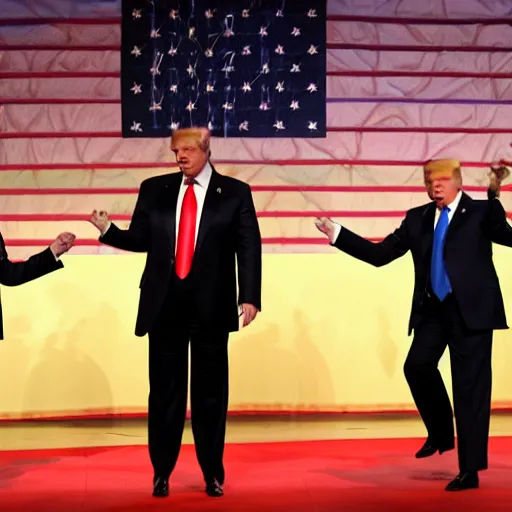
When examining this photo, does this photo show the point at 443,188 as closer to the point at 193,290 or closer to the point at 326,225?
the point at 326,225

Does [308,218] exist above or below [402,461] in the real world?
above

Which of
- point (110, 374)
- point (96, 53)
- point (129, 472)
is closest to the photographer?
point (129, 472)

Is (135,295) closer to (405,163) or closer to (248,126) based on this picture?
(248,126)

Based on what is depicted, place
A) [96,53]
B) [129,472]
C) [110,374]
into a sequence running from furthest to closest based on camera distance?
[96,53]
[110,374]
[129,472]

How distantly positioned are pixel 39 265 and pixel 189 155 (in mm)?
794

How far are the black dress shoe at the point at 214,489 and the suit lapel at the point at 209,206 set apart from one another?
2.91ft

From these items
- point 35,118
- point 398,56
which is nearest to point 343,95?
point 398,56

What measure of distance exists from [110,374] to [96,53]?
1819 mm

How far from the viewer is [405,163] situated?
19.2 ft

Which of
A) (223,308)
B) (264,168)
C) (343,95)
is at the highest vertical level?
(343,95)

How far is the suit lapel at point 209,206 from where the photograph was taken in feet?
12.4

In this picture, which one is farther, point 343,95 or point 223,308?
point 343,95

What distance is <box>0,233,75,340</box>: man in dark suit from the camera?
4.04 m

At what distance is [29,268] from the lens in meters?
4.07
